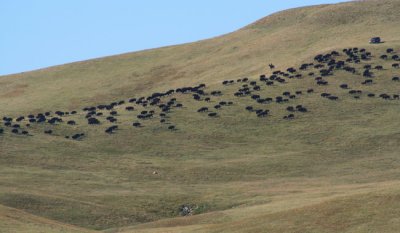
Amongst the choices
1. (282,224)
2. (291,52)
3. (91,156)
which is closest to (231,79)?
(291,52)

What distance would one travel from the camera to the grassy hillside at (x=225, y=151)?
69.8 meters

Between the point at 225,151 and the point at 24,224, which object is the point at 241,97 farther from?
the point at 24,224

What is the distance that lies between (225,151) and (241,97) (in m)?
24.1

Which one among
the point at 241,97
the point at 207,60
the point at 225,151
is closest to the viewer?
the point at 225,151

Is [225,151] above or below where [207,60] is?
below

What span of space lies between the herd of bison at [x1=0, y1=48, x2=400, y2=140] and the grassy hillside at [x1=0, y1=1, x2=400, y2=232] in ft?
2.14

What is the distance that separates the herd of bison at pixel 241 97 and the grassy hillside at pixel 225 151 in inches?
25.7

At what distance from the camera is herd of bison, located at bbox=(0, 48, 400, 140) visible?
121125mm

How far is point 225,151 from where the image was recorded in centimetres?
10788

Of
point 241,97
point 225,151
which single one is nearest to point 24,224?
point 225,151

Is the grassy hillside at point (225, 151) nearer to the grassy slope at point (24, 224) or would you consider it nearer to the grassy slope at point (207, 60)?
the grassy slope at point (24, 224)

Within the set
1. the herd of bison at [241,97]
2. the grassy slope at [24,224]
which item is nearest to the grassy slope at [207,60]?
the herd of bison at [241,97]

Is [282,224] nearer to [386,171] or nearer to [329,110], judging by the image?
[386,171]

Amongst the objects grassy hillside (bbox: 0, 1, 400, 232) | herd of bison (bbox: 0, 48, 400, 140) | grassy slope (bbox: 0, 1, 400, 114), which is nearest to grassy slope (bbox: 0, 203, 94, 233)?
grassy hillside (bbox: 0, 1, 400, 232)
